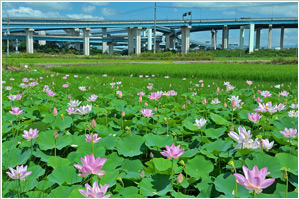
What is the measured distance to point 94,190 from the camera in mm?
852

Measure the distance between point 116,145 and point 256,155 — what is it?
760mm

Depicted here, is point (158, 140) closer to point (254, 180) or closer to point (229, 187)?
point (229, 187)

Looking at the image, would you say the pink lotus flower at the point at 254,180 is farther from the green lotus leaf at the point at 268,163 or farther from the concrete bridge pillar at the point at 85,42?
the concrete bridge pillar at the point at 85,42

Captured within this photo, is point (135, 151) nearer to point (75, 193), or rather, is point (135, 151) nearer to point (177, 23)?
point (75, 193)

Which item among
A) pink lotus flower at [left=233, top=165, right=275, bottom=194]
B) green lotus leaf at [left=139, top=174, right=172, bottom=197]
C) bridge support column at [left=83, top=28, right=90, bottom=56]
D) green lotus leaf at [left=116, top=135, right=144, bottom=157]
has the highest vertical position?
bridge support column at [left=83, top=28, right=90, bottom=56]

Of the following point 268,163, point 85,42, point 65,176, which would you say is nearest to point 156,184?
point 65,176

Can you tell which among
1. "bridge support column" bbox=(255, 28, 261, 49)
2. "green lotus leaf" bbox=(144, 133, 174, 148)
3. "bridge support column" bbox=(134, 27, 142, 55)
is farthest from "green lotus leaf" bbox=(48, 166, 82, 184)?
"bridge support column" bbox=(255, 28, 261, 49)

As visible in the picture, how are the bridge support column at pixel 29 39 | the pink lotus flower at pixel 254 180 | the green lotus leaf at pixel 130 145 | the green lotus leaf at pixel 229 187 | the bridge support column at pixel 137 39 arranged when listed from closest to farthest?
the pink lotus flower at pixel 254 180
the green lotus leaf at pixel 229 187
the green lotus leaf at pixel 130 145
the bridge support column at pixel 29 39
the bridge support column at pixel 137 39

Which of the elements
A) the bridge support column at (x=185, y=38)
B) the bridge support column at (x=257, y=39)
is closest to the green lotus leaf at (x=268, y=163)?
the bridge support column at (x=185, y=38)

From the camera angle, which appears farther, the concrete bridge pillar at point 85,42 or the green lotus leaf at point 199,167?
the concrete bridge pillar at point 85,42

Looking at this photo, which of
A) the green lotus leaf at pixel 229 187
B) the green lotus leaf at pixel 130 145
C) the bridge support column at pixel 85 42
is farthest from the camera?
the bridge support column at pixel 85 42

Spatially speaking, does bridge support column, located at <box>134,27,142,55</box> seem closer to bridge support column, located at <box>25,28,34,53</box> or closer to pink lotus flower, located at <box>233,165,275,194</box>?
bridge support column, located at <box>25,28,34,53</box>

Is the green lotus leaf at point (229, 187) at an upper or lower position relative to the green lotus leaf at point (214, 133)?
lower

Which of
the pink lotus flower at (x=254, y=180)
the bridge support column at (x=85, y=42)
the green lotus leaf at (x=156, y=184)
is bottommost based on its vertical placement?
the green lotus leaf at (x=156, y=184)
